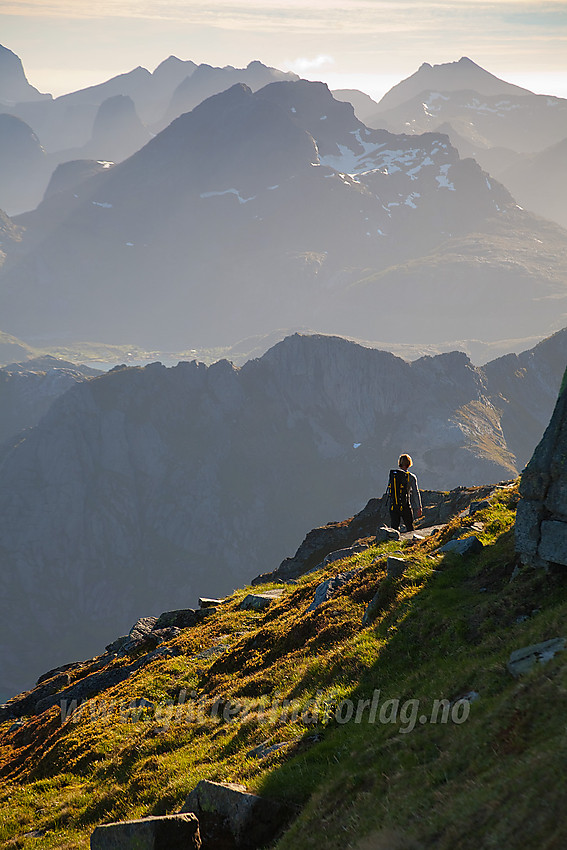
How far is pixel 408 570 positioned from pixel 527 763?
9.78 m

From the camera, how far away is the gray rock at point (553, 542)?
1413 cm

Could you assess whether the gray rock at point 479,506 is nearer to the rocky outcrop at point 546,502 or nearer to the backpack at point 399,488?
the backpack at point 399,488

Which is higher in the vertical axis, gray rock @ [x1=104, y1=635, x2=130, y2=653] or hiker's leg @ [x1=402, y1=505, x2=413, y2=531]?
hiker's leg @ [x1=402, y1=505, x2=413, y2=531]

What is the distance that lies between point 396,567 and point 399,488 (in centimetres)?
939

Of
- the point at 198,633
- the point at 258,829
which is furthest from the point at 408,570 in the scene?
the point at 198,633

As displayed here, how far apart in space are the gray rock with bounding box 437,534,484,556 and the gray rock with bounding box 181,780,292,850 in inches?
354

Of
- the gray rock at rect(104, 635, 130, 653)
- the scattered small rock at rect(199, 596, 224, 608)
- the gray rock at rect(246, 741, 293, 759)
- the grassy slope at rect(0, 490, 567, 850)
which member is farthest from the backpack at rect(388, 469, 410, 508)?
the gray rock at rect(104, 635, 130, 653)

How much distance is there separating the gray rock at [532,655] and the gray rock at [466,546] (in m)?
6.62

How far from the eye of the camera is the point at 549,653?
1067cm

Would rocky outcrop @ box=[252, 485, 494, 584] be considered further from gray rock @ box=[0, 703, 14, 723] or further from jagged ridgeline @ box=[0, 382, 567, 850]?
jagged ridgeline @ box=[0, 382, 567, 850]

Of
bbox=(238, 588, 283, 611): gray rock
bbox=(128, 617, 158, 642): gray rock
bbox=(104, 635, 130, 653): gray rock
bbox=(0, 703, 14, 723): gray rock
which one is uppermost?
bbox=(238, 588, 283, 611): gray rock

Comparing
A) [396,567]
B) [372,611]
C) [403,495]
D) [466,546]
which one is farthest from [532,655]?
[403,495]

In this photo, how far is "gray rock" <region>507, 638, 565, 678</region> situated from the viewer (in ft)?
34.9

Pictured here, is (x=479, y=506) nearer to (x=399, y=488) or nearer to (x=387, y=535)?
(x=399, y=488)
